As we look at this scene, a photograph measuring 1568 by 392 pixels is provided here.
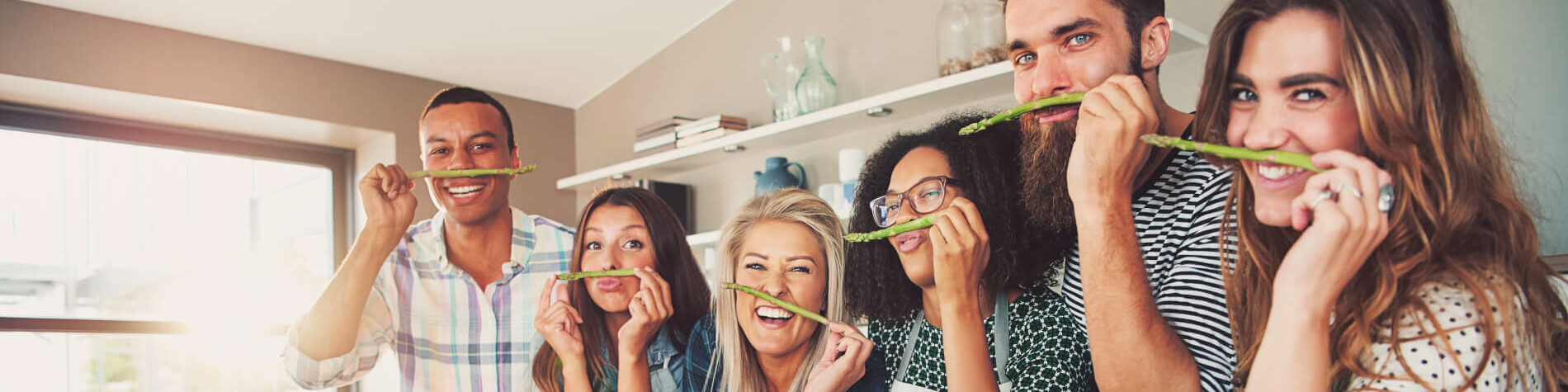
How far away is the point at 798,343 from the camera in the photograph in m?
1.97

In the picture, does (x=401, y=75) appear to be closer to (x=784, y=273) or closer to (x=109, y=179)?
(x=109, y=179)

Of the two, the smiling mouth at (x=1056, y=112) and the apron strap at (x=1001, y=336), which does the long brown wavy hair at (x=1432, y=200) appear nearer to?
the smiling mouth at (x=1056, y=112)

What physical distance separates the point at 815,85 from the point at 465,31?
4.93 ft

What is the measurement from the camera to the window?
3.85 meters

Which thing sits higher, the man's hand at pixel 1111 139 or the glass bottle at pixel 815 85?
the glass bottle at pixel 815 85

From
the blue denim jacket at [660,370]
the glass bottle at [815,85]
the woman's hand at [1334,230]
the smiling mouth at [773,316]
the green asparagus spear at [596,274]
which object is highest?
the glass bottle at [815,85]

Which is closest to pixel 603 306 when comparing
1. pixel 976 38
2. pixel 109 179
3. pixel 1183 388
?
pixel 1183 388

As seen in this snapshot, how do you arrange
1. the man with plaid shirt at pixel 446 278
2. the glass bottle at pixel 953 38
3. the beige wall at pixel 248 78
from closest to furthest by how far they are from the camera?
the man with plaid shirt at pixel 446 278 < the glass bottle at pixel 953 38 < the beige wall at pixel 248 78

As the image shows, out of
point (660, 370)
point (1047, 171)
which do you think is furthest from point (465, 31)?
point (1047, 171)

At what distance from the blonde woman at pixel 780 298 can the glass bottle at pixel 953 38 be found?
1292 millimetres

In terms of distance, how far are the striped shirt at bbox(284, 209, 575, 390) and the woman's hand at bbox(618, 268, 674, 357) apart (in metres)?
0.40

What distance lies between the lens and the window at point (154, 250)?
3850mm

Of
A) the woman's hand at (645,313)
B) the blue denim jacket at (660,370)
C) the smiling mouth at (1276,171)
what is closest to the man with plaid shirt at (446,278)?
the blue denim jacket at (660,370)

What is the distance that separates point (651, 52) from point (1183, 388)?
3.77 metres
